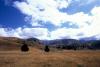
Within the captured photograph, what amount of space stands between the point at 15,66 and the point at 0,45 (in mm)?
139265

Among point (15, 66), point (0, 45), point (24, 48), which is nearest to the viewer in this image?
point (15, 66)

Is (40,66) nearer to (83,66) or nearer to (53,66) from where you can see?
(53,66)

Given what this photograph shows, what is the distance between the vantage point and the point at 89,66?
26344mm

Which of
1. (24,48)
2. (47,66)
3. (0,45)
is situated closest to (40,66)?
(47,66)

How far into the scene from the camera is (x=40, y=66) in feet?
86.7

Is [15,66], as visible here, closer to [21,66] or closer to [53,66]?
[21,66]

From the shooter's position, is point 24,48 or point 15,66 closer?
point 15,66

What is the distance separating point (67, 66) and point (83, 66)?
84.1 inches

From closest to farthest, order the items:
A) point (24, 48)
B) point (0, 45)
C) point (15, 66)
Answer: point (15, 66) < point (24, 48) < point (0, 45)

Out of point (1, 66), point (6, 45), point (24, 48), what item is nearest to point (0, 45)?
point (6, 45)

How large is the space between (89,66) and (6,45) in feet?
466

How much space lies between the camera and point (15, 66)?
26.1m

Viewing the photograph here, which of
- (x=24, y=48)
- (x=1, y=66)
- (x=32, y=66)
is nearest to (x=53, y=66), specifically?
(x=32, y=66)

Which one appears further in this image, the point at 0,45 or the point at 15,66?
the point at 0,45
